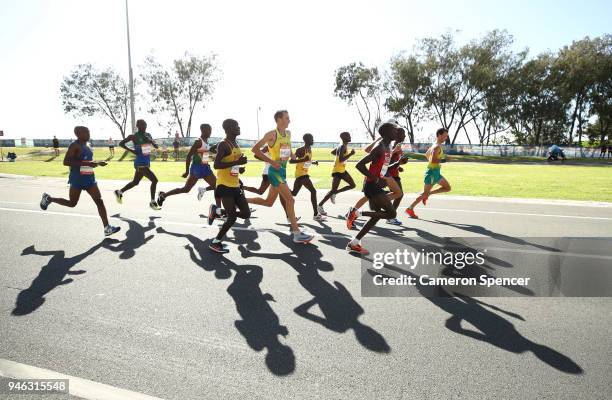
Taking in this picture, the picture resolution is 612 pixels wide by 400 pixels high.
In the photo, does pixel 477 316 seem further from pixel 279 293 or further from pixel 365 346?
pixel 279 293

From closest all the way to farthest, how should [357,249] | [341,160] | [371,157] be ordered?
[371,157], [357,249], [341,160]

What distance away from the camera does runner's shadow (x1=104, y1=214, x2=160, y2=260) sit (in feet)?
18.3

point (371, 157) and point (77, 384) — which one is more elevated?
point (371, 157)

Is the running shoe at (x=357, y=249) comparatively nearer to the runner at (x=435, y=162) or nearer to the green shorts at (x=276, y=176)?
the green shorts at (x=276, y=176)

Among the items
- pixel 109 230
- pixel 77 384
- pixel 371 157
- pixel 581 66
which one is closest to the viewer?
pixel 77 384

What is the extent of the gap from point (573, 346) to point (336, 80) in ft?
185

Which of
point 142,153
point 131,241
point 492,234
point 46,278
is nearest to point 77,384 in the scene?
point 46,278

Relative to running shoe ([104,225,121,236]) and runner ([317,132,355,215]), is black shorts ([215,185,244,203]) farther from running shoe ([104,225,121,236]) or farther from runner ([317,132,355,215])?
runner ([317,132,355,215])

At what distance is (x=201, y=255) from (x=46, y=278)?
1.90 metres

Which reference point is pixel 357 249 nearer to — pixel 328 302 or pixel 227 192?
pixel 328 302

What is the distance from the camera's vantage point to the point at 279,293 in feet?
13.2

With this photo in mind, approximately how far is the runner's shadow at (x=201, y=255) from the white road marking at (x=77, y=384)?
6.96 ft

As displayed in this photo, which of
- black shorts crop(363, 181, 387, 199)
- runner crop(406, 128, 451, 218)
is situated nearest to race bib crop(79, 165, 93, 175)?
black shorts crop(363, 181, 387, 199)

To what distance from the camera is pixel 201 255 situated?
18.0 ft
